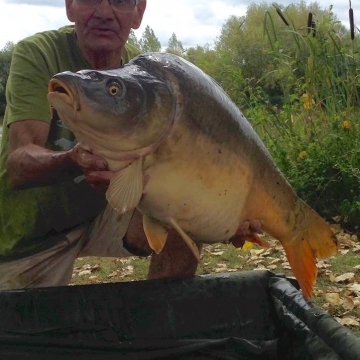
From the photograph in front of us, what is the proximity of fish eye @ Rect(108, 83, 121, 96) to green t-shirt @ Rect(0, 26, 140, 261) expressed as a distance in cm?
70

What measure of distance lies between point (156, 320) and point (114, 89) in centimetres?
85

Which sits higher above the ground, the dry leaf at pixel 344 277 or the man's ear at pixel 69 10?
the man's ear at pixel 69 10

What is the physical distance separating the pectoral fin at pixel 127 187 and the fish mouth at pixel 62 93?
0.15 meters

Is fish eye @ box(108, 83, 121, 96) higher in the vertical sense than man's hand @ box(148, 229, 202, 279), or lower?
higher

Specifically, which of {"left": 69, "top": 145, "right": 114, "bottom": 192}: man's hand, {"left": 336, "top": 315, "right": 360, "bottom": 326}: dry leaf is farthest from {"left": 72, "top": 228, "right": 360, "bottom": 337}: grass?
{"left": 69, "top": 145, "right": 114, "bottom": 192}: man's hand

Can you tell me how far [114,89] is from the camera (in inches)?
42.5

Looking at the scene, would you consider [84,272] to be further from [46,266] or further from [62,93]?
[62,93]

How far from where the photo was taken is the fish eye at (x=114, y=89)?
1.08 meters

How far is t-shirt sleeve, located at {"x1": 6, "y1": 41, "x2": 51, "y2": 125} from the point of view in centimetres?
171

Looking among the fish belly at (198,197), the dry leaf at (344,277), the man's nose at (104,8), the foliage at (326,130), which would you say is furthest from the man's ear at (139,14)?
the foliage at (326,130)

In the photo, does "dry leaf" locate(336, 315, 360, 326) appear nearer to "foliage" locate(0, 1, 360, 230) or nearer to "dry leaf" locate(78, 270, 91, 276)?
"foliage" locate(0, 1, 360, 230)

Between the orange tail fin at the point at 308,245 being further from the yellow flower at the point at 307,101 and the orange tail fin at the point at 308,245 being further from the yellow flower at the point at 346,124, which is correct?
the yellow flower at the point at 307,101

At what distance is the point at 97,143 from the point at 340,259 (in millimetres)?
2137

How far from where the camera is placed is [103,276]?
10.2 feet
